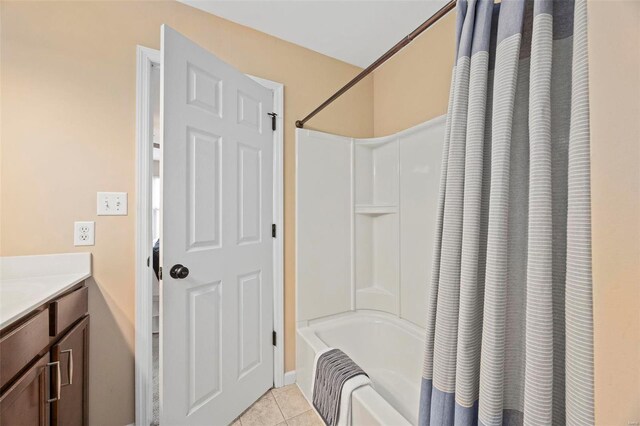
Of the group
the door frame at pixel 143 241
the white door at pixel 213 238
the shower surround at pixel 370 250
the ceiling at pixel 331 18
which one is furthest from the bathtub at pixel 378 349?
the ceiling at pixel 331 18

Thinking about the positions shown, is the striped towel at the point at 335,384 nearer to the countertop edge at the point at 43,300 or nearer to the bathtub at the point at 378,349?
the bathtub at the point at 378,349

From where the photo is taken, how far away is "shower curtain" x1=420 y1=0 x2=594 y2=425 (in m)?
0.46

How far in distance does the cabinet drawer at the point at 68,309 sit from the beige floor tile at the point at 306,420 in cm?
121

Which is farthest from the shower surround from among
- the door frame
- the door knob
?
the door frame

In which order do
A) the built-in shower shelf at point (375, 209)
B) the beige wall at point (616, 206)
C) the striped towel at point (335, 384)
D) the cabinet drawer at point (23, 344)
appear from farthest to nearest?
1. the built-in shower shelf at point (375, 209)
2. the striped towel at point (335, 384)
3. the cabinet drawer at point (23, 344)
4. the beige wall at point (616, 206)

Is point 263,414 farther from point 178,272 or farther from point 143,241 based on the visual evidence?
point 143,241

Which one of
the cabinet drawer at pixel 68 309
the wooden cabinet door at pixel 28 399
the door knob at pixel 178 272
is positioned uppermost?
the door knob at pixel 178 272

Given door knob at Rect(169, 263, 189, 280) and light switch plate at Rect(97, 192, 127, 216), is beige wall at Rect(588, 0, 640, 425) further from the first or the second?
light switch plate at Rect(97, 192, 127, 216)

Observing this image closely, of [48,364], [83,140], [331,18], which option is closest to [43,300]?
[48,364]

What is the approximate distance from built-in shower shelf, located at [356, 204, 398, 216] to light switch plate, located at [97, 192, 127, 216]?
149 centimetres

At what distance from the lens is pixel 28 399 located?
784mm

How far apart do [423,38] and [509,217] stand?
1.67m

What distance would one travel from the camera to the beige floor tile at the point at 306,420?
1414 millimetres

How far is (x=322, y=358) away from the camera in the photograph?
1.32m
